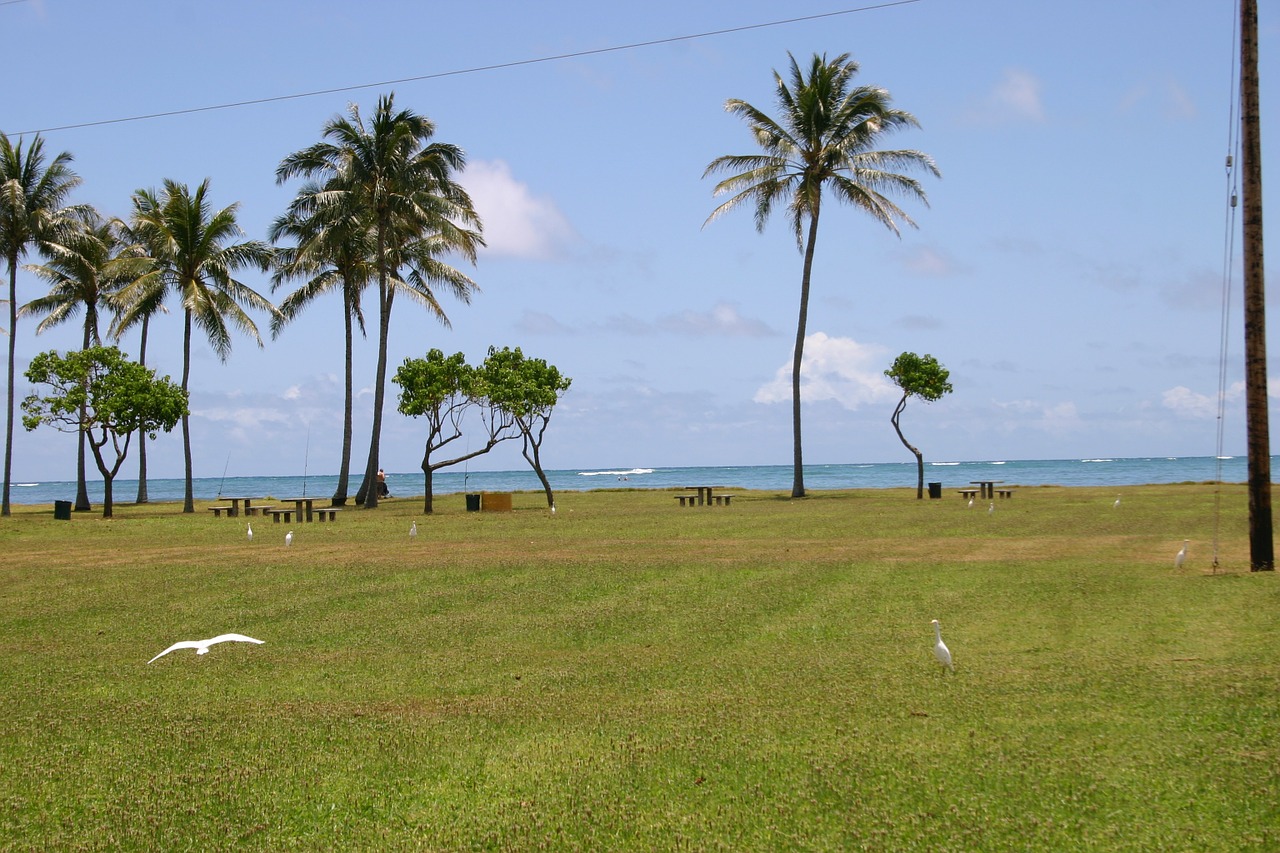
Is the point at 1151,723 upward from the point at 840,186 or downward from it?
downward

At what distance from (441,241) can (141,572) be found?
29068 millimetres

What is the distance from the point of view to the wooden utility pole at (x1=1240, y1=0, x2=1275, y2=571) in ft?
48.2

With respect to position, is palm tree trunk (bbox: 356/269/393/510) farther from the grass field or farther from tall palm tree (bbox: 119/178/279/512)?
the grass field

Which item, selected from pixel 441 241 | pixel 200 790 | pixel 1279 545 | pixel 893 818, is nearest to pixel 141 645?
pixel 200 790

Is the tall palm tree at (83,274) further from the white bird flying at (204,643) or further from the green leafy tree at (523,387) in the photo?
the white bird flying at (204,643)

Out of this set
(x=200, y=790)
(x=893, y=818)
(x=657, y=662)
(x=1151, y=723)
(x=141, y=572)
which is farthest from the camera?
(x=141, y=572)

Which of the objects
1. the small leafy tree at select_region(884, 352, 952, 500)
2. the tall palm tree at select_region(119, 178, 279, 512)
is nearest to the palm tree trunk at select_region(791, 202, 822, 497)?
the small leafy tree at select_region(884, 352, 952, 500)

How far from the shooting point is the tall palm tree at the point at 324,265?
42406 mm

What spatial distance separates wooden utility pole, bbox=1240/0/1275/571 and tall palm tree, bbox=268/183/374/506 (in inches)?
1298

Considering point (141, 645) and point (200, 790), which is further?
point (141, 645)

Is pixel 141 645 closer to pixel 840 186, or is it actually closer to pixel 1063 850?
pixel 1063 850

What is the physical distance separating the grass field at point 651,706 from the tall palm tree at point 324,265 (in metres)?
26.5

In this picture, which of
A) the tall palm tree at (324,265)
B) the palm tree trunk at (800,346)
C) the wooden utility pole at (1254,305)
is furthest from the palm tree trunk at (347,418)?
the wooden utility pole at (1254,305)

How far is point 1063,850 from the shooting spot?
17.4 ft
